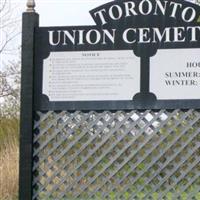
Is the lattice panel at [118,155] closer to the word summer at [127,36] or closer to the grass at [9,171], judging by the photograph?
the word summer at [127,36]

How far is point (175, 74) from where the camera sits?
612 cm

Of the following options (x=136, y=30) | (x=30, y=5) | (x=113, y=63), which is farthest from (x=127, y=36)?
(x=30, y=5)

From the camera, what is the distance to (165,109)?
20.1 feet

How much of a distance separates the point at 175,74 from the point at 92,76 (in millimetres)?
782

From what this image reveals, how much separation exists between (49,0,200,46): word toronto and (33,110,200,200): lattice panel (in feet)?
2.29

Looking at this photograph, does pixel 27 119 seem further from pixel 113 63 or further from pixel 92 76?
pixel 113 63

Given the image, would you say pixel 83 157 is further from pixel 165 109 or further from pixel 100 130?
pixel 165 109

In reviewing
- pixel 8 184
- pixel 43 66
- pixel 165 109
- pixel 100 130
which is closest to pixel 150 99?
pixel 165 109

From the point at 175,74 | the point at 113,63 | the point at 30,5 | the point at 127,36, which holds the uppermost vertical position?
the point at 30,5

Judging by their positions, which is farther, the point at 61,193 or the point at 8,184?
the point at 8,184

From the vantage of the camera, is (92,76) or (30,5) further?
(30,5)

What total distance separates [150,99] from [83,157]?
0.85 meters

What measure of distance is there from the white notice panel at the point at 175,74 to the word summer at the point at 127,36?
13 centimetres

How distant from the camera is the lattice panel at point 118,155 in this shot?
6.11 metres
